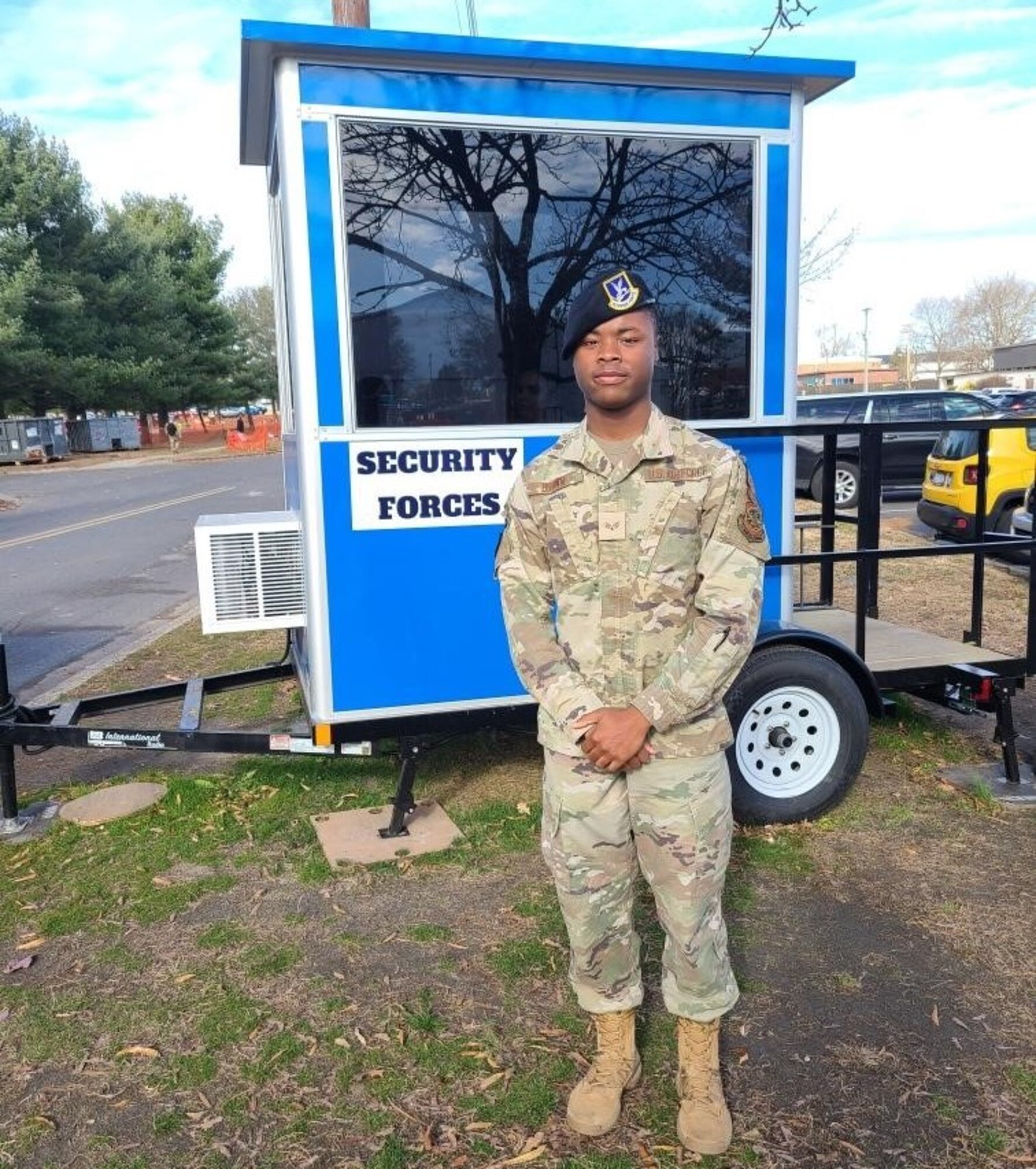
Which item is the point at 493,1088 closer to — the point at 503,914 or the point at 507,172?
the point at 503,914

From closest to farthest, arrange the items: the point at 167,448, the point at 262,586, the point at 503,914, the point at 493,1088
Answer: the point at 493,1088, the point at 503,914, the point at 262,586, the point at 167,448

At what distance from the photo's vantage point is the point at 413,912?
357 centimetres

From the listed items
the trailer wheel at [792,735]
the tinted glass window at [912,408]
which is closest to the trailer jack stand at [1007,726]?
the trailer wheel at [792,735]

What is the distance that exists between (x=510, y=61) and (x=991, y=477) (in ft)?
29.4

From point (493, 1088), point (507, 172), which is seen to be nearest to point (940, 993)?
point (493, 1088)

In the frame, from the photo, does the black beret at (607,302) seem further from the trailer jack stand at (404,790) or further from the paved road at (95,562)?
the paved road at (95,562)

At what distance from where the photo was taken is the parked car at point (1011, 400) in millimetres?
16078

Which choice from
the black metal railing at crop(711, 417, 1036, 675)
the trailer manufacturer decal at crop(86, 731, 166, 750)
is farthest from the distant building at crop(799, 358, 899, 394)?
the trailer manufacturer decal at crop(86, 731, 166, 750)

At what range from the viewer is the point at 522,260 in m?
3.73

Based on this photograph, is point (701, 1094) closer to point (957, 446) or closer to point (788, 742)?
point (788, 742)

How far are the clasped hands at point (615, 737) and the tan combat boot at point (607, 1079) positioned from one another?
2.31ft

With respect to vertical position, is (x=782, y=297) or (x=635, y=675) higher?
(x=782, y=297)

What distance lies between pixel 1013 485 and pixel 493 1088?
33.5 feet

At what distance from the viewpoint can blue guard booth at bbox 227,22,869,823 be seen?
3.49 metres
